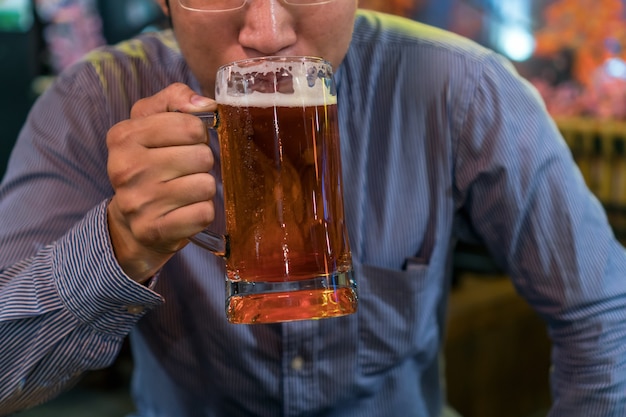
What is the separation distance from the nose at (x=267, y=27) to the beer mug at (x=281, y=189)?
15 centimetres

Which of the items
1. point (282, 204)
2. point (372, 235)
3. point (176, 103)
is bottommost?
point (372, 235)

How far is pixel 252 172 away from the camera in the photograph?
934 mm

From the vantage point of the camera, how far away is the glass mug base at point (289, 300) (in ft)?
3.13

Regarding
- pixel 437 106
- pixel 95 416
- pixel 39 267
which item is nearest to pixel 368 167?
pixel 437 106

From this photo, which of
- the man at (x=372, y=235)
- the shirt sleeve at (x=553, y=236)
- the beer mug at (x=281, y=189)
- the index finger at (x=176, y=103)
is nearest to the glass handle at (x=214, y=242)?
the beer mug at (x=281, y=189)

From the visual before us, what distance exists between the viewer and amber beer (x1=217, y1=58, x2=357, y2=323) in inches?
36.6

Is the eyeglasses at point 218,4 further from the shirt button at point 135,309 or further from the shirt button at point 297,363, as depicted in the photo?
the shirt button at point 297,363

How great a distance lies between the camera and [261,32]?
1.08m

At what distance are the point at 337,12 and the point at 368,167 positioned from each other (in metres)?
0.37

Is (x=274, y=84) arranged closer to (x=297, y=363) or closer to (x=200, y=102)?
(x=200, y=102)

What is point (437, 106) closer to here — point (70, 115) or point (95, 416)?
point (70, 115)

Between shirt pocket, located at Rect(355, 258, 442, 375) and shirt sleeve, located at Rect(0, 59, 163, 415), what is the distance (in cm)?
46

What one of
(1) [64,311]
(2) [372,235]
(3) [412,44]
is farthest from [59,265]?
(3) [412,44]

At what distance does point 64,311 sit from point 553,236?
33.7 inches
